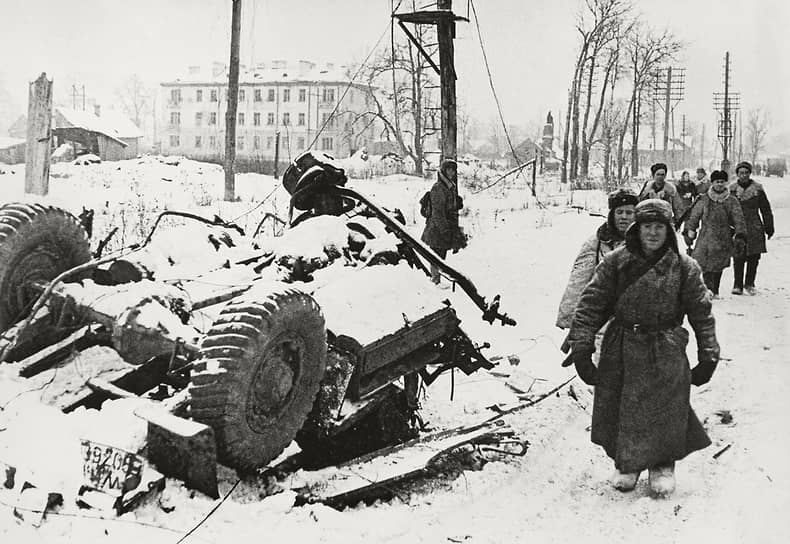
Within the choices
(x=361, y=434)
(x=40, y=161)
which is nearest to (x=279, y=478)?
(x=361, y=434)

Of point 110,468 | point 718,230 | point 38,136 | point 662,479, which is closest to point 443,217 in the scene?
point 718,230

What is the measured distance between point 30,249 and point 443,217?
6500 millimetres

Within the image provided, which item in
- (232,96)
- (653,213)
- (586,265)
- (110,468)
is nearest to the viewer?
(110,468)

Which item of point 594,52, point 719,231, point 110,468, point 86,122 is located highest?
point 594,52

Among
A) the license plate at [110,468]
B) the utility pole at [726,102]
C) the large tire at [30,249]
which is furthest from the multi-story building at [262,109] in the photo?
the license plate at [110,468]

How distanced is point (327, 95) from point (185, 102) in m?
13.1

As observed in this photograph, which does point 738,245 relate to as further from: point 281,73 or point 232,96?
point 281,73

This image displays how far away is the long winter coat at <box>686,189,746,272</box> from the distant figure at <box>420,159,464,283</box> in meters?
3.28

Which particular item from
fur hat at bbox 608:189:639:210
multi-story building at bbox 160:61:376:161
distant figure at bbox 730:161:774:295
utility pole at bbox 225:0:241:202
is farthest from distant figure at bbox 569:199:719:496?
multi-story building at bbox 160:61:376:161

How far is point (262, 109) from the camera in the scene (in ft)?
173

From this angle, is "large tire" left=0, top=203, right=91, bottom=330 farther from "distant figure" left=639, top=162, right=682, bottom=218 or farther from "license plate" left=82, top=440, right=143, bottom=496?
"distant figure" left=639, top=162, right=682, bottom=218

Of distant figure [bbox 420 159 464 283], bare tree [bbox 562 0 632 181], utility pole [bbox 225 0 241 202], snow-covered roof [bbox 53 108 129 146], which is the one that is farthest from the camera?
snow-covered roof [bbox 53 108 129 146]

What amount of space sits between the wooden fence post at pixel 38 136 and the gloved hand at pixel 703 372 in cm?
414

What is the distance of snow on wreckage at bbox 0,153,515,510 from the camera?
3035mm
